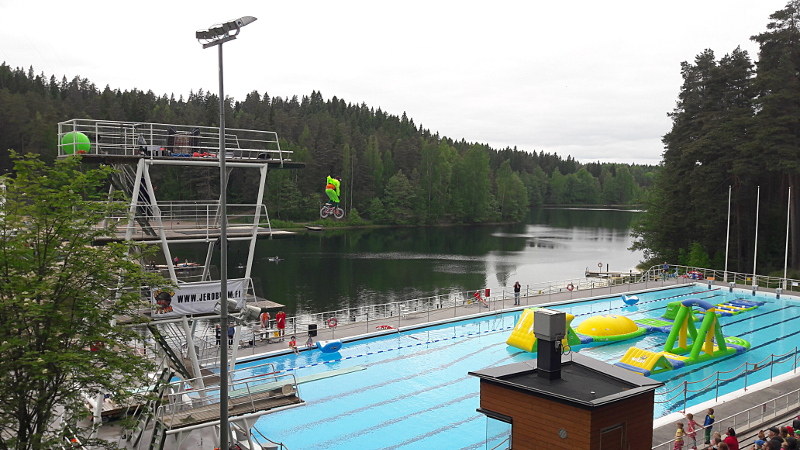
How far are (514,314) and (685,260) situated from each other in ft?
87.0

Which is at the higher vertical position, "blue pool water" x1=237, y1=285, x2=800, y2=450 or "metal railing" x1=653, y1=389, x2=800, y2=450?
"metal railing" x1=653, y1=389, x2=800, y2=450

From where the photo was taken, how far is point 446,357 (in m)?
24.8

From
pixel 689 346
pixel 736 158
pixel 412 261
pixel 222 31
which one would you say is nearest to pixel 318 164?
pixel 412 261

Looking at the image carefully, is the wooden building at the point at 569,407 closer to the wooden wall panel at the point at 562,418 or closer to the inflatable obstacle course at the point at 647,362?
the wooden wall panel at the point at 562,418

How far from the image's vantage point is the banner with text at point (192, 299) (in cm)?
1411

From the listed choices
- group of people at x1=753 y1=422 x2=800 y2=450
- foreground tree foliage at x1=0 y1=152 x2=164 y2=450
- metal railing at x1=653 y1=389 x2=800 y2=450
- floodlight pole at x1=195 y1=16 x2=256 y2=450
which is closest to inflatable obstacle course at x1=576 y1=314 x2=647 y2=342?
metal railing at x1=653 y1=389 x2=800 y2=450

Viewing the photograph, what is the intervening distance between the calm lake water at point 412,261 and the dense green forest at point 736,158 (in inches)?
425

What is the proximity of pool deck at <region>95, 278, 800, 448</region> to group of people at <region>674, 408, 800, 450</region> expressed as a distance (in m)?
0.66

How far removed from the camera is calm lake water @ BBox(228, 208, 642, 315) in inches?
1826

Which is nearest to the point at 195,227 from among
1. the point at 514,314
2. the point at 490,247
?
the point at 514,314

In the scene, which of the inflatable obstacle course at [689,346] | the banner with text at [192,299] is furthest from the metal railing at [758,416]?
the banner with text at [192,299]

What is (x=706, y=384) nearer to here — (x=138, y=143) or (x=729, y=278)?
(x=138, y=143)

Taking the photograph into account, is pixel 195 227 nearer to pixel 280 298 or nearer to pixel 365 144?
pixel 280 298

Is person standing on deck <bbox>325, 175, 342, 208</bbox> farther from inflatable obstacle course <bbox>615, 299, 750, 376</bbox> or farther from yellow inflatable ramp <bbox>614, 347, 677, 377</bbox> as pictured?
inflatable obstacle course <bbox>615, 299, 750, 376</bbox>
